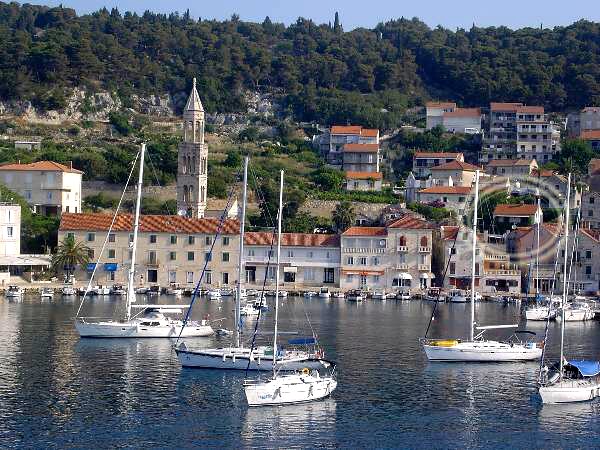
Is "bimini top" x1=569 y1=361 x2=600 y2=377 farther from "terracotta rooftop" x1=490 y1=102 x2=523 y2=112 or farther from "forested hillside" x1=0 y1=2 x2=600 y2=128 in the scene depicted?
"forested hillside" x1=0 y1=2 x2=600 y2=128

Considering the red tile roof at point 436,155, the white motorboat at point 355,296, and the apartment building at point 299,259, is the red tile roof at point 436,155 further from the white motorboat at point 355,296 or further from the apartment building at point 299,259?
the white motorboat at point 355,296

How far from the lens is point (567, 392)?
44.9m

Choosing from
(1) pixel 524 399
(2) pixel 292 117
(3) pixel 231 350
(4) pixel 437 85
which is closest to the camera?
(1) pixel 524 399

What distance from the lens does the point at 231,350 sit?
2009 inches

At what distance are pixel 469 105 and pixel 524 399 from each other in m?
113

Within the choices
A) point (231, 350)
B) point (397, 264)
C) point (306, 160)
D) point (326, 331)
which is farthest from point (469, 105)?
point (231, 350)

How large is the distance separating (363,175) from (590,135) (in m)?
28.8

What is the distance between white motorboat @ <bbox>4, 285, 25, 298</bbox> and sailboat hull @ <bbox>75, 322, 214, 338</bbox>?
2080cm

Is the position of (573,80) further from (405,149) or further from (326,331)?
(326,331)

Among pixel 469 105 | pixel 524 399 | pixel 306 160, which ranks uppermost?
pixel 469 105

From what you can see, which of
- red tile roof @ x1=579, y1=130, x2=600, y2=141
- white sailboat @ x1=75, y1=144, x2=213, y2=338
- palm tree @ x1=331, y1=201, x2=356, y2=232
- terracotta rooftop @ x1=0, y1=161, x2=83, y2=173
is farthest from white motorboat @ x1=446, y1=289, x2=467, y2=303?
red tile roof @ x1=579, y1=130, x2=600, y2=141

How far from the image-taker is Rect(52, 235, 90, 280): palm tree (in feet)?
288

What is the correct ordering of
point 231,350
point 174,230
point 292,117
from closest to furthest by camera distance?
1. point 231,350
2. point 174,230
3. point 292,117

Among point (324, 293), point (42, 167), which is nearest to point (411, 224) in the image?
point (324, 293)
